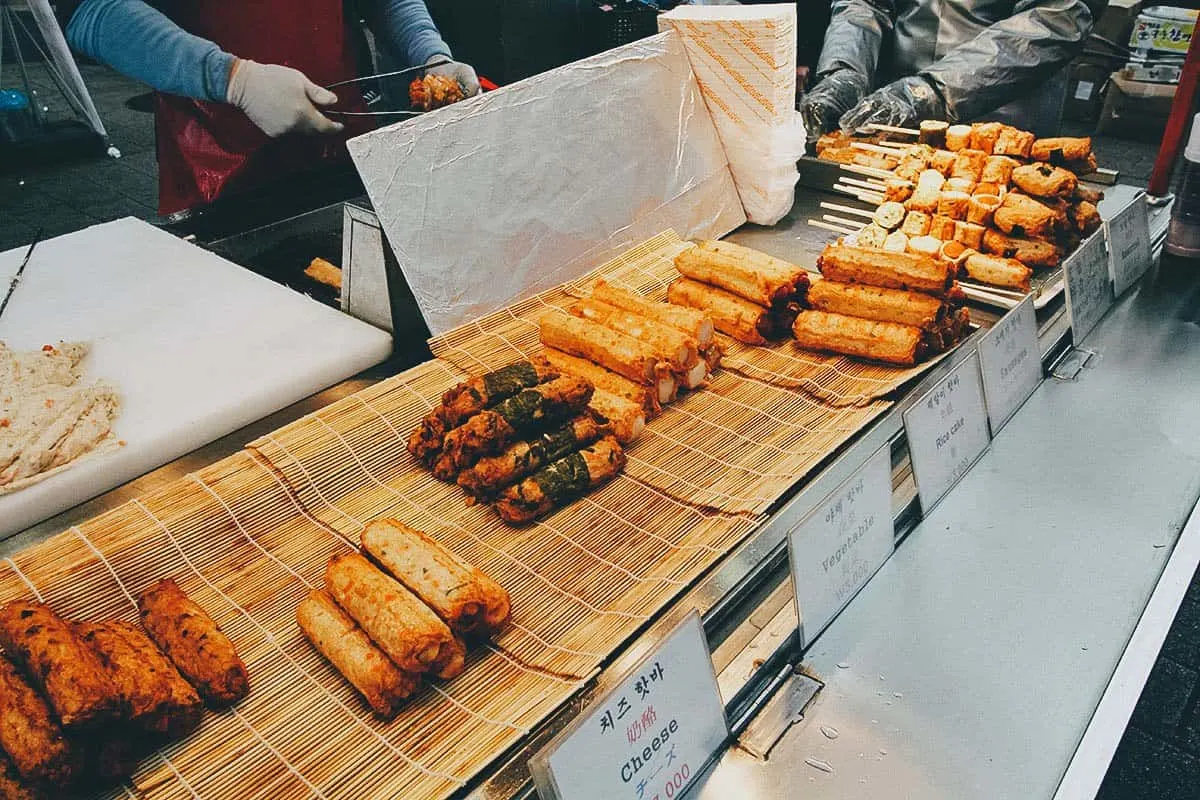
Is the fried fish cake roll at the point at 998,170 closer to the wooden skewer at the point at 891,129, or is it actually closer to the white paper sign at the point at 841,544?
the wooden skewer at the point at 891,129

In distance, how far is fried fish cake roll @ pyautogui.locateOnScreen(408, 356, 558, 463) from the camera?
2551 mm

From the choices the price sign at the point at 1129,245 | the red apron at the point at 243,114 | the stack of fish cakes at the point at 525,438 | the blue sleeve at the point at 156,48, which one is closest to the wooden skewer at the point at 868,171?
the price sign at the point at 1129,245

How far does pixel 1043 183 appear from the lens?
3691 millimetres

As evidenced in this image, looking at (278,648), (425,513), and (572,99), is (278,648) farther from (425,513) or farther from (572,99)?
(572,99)

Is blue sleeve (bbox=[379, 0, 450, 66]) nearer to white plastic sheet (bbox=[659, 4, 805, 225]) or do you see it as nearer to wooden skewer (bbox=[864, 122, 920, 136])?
white plastic sheet (bbox=[659, 4, 805, 225])

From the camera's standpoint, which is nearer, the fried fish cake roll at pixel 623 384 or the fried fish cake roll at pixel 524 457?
the fried fish cake roll at pixel 524 457

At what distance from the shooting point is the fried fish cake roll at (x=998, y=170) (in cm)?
386

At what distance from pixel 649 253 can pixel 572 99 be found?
2.53 feet

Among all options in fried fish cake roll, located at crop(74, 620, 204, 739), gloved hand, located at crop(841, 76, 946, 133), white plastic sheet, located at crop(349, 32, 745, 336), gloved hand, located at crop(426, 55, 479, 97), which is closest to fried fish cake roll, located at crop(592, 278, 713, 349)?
white plastic sheet, located at crop(349, 32, 745, 336)

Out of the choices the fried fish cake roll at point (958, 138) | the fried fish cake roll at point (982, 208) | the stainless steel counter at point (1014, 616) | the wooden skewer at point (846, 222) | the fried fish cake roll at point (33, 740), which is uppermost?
the fried fish cake roll at point (958, 138)

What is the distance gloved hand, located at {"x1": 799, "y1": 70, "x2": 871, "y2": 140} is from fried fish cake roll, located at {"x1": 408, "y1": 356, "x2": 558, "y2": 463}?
3.42 m

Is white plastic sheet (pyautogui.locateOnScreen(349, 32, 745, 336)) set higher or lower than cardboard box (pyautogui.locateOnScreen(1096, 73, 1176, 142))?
higher

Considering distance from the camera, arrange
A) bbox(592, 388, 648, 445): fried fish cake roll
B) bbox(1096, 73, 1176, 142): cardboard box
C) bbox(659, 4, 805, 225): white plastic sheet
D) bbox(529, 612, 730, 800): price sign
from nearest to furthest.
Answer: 1. bbox(529, 612, 730, 800): price sign
2. bbox(592, 388, 648, 445): fried fish cake roll
3. bbox(659, 4, 805, 225): white plastic sheet
4. bbox(1096, 73, 1176, 142): cardboard box

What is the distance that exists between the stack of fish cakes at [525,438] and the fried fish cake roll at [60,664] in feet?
3.47
